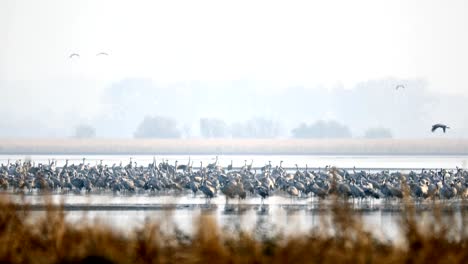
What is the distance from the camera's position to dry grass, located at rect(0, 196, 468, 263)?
571 inches

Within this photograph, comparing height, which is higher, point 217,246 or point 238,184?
point 238,184

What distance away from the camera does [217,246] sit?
1421 cm

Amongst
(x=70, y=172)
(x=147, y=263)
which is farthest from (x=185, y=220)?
(x=70, y=172)

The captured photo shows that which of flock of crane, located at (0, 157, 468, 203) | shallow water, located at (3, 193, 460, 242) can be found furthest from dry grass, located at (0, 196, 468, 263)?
flock of crane, located at (0, 157, 468, 203)

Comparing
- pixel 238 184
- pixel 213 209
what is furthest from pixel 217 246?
pixel 238 184

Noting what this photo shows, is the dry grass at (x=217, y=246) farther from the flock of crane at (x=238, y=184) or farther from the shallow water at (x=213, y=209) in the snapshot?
the flock of crane at (x=238, y=184)

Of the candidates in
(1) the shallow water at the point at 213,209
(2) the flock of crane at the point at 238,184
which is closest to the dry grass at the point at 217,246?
(1) the shallow water at the point at 213,209

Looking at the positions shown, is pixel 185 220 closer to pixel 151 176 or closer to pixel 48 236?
pixel 48 236

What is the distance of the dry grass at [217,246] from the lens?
14508mm

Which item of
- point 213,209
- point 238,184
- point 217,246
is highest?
point 238,184

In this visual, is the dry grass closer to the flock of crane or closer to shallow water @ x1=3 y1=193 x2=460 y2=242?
shallow water @ x1=3 y1=193 x2=460 y2=242

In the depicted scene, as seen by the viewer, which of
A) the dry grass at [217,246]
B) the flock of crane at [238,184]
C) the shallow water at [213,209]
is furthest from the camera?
the flock of crane at [238,184]

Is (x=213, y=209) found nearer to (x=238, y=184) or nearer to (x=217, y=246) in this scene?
(x=238, y=184)

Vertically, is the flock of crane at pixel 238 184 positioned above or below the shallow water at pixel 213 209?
above
